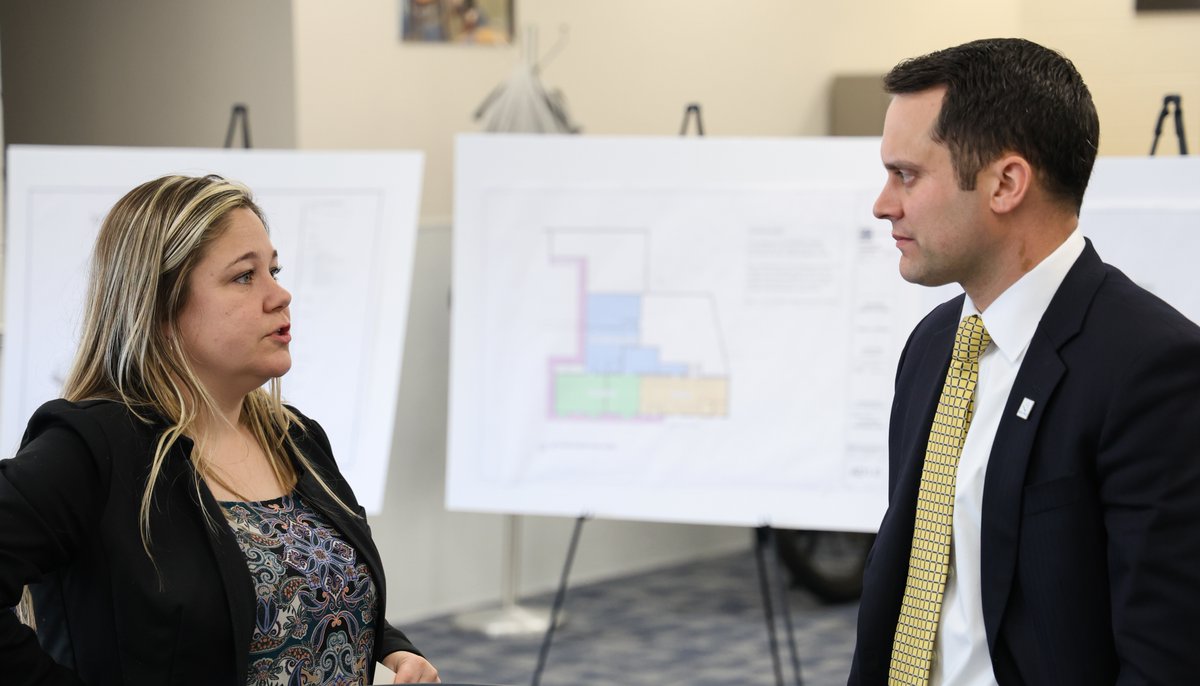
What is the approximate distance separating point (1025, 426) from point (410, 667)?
800 millimetres

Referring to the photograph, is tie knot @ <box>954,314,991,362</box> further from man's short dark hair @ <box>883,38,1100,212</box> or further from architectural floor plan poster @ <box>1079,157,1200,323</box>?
architectural floor plan poster @ <box>1079,157,1200,323</box>

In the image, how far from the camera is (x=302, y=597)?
151 cm

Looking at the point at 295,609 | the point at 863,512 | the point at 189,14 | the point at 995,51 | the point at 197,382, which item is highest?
the point at 189,14

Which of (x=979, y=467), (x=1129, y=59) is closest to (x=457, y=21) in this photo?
(x=1129, y=59)

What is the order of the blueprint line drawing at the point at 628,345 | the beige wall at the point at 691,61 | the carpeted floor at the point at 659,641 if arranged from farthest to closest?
the beige wall at the point at 691,61 < the carpeted floor at the point at 659,641 < the blueprint line drawing at the point at 628,345

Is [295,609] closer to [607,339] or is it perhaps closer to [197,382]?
[197,382]

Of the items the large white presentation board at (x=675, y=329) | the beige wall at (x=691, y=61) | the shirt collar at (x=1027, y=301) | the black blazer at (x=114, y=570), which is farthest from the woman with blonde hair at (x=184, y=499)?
the beige wall at (x=691, y=61)

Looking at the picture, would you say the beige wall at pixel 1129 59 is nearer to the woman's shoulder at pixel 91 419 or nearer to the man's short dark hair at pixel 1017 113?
the man's short dark hair at pixel 1017 113

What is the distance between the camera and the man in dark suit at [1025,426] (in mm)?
1312

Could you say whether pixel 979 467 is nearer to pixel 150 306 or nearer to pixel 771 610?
pixel 150 306

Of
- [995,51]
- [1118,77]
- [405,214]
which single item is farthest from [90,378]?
[1118,77]

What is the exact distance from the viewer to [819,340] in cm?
322

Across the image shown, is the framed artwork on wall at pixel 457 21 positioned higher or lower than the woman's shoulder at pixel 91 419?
higher

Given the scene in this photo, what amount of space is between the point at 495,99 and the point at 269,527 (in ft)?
10.1
